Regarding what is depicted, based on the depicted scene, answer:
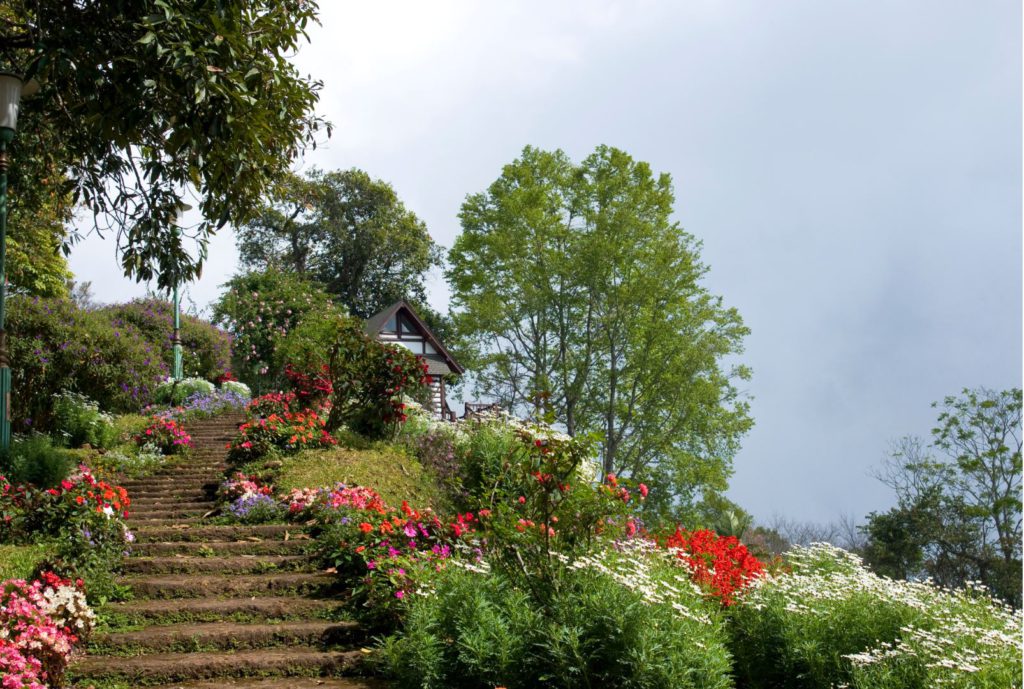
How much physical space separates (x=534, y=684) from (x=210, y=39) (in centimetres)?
578

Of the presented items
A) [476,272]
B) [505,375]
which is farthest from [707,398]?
[476,272]

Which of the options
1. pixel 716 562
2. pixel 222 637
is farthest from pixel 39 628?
pixel 716 562

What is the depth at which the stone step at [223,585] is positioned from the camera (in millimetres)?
6891

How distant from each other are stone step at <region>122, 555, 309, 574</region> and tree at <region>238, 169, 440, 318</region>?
27.9 m

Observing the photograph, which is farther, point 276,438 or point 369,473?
point 276,438

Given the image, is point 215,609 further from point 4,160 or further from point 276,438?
point 4,160

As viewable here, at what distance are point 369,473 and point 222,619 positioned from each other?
3.87 meters

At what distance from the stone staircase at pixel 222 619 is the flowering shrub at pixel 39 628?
187 mm

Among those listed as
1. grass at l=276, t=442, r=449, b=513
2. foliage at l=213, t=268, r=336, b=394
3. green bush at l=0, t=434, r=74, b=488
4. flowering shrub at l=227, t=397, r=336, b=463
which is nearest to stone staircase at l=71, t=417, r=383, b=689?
grass at l=276, t=442, r=449, b=513

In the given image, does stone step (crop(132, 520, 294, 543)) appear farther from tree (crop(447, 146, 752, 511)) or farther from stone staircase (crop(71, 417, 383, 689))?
tree (crop(447, 146, 752, 511))

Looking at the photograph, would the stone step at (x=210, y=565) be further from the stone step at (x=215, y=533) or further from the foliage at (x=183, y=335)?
the foliage at (x=183, y=335)

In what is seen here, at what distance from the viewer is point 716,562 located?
829 cm

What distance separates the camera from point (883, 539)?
1856 cm

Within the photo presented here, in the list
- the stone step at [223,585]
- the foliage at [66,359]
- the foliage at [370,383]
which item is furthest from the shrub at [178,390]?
the stone step at [223,585]
